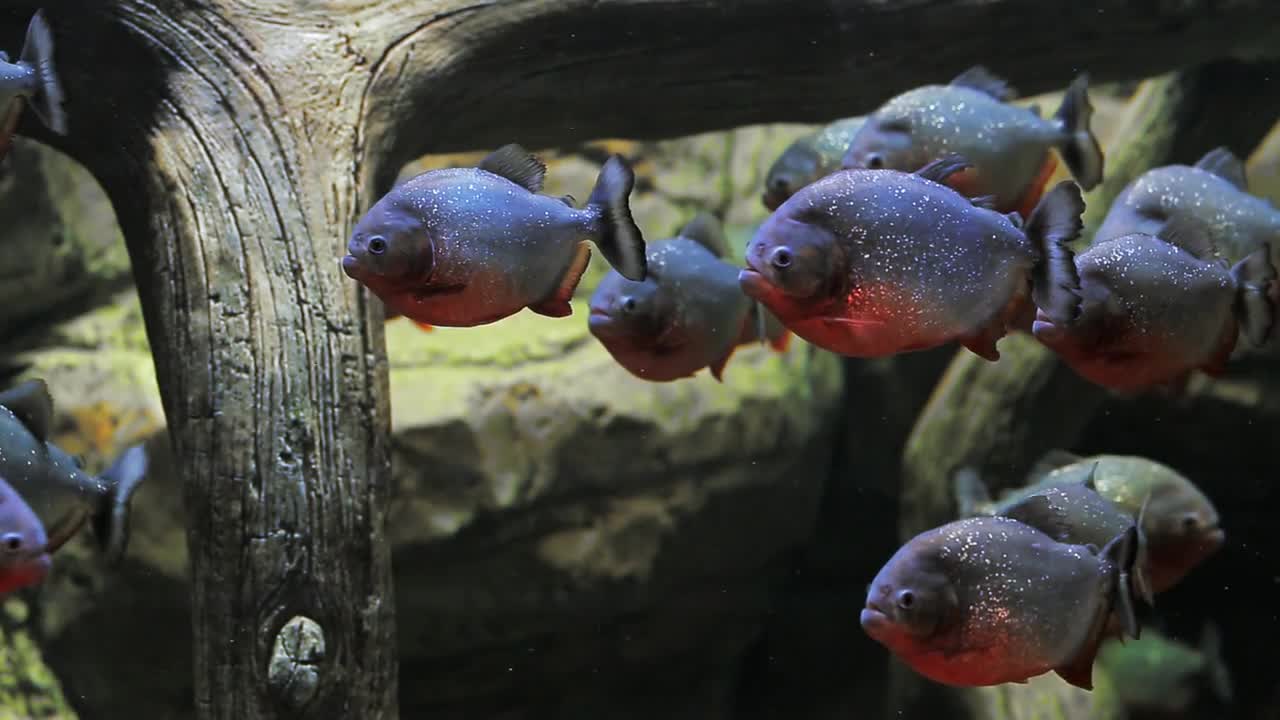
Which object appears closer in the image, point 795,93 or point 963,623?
point 963,623

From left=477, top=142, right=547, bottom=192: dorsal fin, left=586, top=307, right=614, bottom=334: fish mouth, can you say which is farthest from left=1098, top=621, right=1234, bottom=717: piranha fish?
left=477, top=142, right=547, bottom=192: dorsal fin

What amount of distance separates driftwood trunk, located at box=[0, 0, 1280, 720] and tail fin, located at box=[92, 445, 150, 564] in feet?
1.55

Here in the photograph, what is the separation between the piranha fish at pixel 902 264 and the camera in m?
1.90

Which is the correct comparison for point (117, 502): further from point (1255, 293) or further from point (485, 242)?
point (1255, 293)

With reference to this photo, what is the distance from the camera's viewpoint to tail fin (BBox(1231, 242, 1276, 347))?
2.37 metres

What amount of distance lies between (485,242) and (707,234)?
110 centimetres

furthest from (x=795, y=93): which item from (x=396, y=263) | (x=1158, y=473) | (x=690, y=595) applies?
(x=690, y=595)

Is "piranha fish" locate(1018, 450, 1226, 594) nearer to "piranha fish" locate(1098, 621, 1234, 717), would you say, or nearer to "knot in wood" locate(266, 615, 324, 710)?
"knot in wood" locate(266, 615, 324, 710)

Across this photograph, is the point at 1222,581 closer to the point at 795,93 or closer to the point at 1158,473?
the point at 1158,473

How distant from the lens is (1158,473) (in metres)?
3.38

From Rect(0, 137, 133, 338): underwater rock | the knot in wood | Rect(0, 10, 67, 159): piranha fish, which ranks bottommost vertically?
the knot in wood

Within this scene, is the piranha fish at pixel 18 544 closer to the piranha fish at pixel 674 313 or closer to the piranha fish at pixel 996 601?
the piranha fish at pixel 674 313

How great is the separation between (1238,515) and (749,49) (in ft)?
15.8

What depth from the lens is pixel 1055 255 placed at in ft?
6.43
